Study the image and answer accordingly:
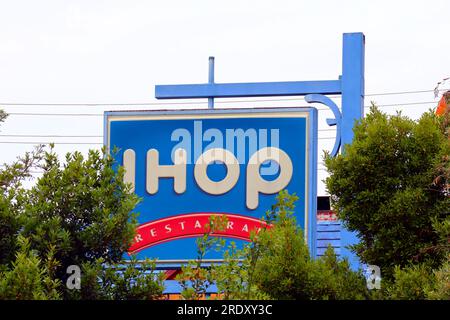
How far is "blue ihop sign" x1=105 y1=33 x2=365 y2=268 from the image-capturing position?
24406 millimetres

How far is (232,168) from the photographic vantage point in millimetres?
24672

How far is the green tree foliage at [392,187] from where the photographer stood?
61.3ft

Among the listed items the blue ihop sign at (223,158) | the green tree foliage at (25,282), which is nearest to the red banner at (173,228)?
the blue ihop sign at (223,158)

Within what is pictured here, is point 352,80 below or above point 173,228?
above

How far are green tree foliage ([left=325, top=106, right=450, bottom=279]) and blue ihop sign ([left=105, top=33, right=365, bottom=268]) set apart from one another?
15.3 feet

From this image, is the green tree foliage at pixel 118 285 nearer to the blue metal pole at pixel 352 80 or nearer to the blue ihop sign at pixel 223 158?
the blue ihop sign at pixel 223 158

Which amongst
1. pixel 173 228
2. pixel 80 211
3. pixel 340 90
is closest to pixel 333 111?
pixel 340 90

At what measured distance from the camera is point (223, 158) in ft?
81.2

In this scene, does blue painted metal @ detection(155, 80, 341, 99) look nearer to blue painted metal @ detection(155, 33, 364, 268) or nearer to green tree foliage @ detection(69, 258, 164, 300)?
blue painted metal @ detection(155, 33, 364, 268)

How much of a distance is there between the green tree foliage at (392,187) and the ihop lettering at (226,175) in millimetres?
4839

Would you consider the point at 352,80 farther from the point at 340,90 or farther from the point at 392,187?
the point at 392,187

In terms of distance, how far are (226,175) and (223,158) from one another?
14.8 inches

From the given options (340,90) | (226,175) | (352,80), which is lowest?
(226,175)
